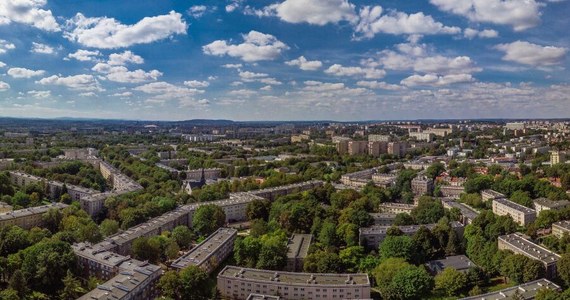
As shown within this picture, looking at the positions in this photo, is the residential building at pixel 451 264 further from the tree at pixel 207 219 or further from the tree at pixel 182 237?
the tree at pixel 207 219

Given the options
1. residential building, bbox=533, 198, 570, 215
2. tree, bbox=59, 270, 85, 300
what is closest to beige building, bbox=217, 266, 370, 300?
tree, bbox=59, 270, 85, 300

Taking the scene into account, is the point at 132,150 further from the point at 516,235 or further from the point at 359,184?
the point at 516,235

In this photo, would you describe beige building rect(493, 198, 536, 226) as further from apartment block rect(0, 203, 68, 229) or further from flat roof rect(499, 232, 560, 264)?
apartment block rect(0, 203, 68, 229)

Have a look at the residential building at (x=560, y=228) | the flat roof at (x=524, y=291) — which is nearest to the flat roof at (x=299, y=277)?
the flat roof at (x=524, y=291)

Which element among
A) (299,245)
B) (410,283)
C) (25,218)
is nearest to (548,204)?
(410,283)

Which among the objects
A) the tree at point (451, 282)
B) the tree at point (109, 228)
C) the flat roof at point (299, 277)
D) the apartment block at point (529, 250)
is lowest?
the tree at point (451, 282)

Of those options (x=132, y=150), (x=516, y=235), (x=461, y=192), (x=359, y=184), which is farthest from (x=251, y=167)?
(x=516, y=235)

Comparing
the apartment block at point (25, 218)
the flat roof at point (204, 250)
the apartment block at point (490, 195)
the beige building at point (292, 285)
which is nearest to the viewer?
the beige building at point (292, 285)

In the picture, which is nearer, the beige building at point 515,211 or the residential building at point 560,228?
the residential building at point 560,228
